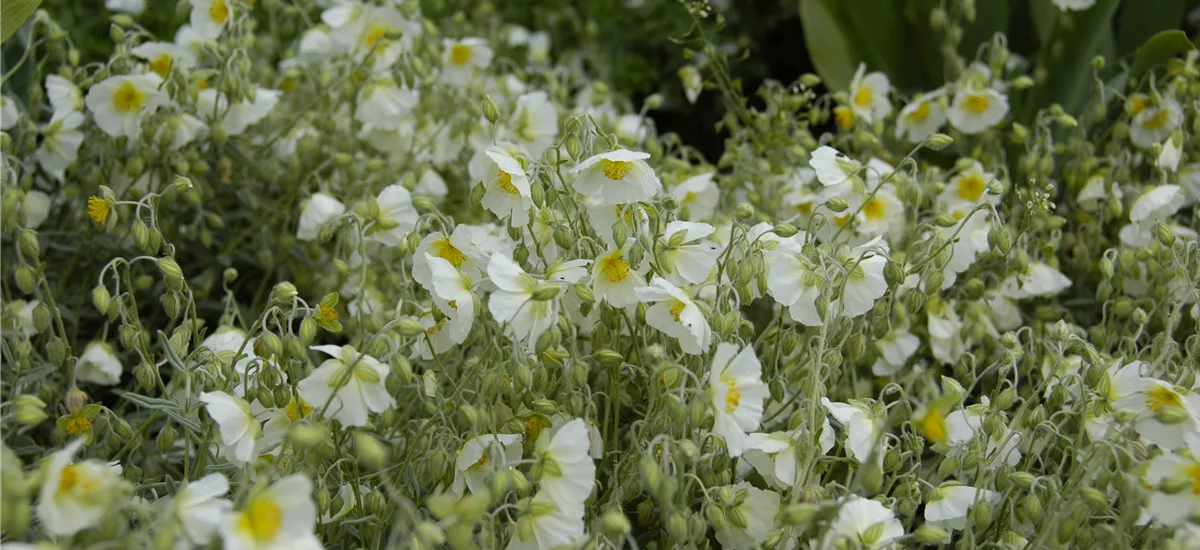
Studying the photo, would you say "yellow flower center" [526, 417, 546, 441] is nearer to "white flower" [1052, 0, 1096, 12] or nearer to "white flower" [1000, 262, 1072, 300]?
"white flower" [1000, 262, 1072, 300]

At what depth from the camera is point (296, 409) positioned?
1133mm

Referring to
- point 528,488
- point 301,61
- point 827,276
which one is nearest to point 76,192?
point 301,61

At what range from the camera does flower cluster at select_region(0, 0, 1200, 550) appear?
39.5 inches

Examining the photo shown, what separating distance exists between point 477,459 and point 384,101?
82cm

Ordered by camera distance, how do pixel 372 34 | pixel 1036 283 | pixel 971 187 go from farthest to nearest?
pixel 372 34, pixel 971 187, pixel 1036 283

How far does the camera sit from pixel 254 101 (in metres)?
1.59

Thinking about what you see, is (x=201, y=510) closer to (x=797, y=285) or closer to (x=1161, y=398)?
(x=797, y=285)

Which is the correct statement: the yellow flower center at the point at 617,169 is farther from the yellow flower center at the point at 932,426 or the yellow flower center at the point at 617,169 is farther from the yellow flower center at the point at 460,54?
the yellow flower center at the point at 460,54

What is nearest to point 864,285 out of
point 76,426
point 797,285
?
point 797,285

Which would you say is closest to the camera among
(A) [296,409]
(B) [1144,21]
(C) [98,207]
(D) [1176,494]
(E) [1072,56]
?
(D) [1176,494]

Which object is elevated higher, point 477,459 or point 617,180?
point 617,180

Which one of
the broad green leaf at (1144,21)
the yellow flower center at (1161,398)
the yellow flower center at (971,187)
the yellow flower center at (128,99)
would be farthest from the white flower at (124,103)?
the broad green leaf at (1144,21)

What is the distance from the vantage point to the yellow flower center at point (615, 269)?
1.12m

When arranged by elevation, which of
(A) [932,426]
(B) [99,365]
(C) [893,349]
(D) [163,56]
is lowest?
(B) [99,365]
